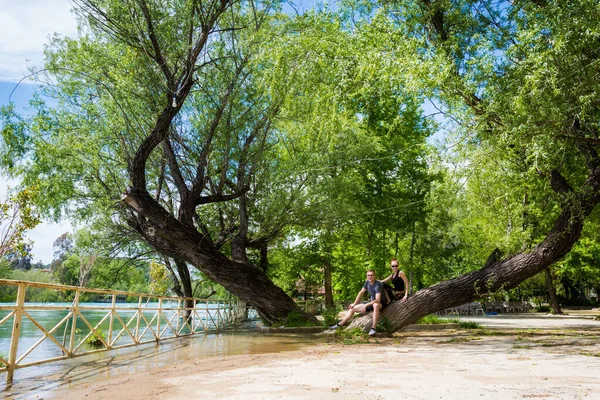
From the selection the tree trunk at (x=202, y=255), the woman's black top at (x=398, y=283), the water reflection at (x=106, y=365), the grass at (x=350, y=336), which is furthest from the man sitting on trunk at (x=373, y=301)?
the tree trunk at (x=202, y=255)

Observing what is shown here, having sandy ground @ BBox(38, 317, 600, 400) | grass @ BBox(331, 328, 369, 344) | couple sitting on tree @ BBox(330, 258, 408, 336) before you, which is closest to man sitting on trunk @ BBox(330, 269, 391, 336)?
A: couple sitting on tree @ BBox(330, 258, 408, 336)

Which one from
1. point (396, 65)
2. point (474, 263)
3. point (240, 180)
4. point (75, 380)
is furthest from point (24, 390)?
point (474, 263)

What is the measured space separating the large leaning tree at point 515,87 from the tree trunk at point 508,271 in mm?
25

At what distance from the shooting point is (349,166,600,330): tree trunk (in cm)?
984

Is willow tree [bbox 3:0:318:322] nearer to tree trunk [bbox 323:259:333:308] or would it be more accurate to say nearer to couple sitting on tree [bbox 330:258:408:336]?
couple sitting on tree [bbox 330:258:408:336]

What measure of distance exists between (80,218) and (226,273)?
21.7ft

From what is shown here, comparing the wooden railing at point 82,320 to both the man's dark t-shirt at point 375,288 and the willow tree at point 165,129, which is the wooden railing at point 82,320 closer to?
the willow tree at point 165,129

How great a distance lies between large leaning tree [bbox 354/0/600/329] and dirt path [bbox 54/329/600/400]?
3371 millimetres

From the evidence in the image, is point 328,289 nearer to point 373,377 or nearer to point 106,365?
point 106,365

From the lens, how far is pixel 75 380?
5805 mm

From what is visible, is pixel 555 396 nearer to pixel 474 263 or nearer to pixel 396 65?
pixel 396 65

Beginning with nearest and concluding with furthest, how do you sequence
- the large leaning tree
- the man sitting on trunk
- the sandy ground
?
the sandy ground, the large leaning tree, the man sitting on trunk

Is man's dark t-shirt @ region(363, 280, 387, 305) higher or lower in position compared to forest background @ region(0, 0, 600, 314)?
lower

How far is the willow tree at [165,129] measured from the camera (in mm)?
12039
